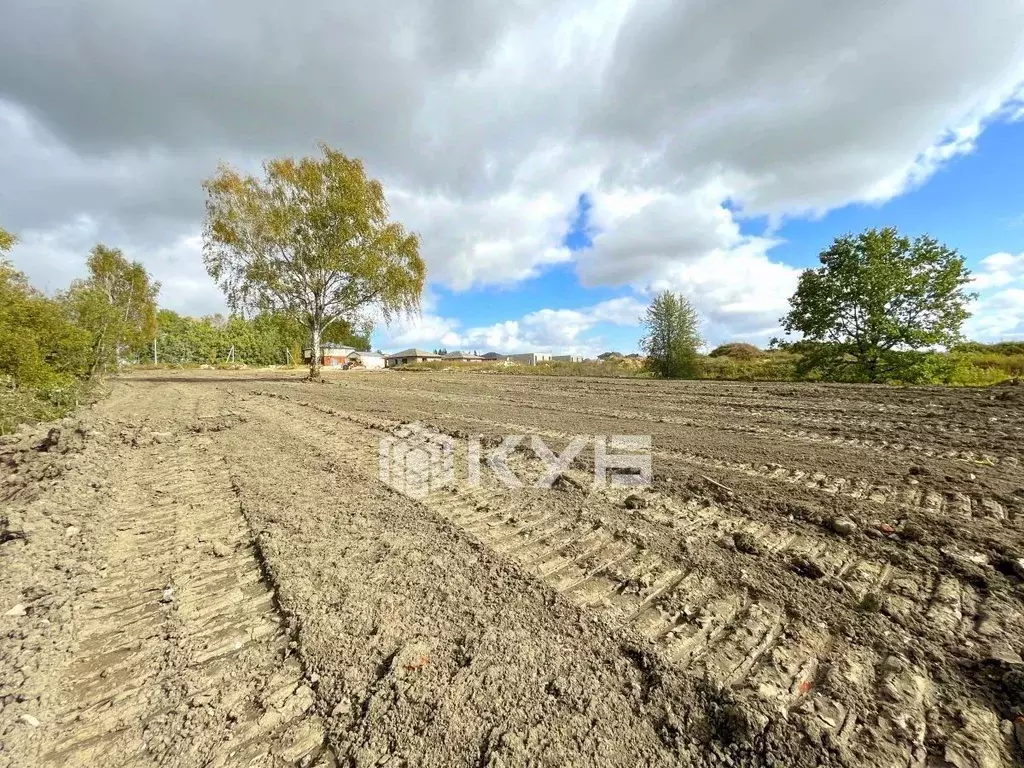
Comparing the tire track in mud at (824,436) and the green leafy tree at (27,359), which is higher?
the green leafy tree at (27,359)

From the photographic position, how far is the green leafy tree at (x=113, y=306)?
596 inches

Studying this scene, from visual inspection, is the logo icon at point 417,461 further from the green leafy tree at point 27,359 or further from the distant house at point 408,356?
the distant house at point 408,356

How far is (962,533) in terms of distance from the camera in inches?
111

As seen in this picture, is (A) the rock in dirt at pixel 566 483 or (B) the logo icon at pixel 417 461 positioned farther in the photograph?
(B) the logo icon at pixel 417 461

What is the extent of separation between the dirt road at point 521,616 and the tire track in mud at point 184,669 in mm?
12

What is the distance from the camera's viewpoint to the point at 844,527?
9.63 feet

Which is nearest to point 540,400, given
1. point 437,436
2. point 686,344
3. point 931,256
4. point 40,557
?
point 437,436

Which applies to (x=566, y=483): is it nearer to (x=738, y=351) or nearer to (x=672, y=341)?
(x=672, y=341)

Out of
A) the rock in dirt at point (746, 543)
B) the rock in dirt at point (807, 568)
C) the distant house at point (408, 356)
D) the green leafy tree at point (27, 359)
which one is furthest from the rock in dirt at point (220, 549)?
the distant house at point (408, 356)

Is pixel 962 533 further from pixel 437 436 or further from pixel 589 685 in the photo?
pixel 437 436

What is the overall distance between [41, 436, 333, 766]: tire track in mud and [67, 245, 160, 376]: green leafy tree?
16.5 metres

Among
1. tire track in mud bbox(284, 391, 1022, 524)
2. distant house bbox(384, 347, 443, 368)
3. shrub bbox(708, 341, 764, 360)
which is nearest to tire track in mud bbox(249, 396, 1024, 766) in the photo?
tire track in mud bbox(284, 391, 1022, 524)

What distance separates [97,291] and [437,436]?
19.3 meters

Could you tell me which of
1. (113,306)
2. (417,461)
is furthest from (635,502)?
(113,306)
